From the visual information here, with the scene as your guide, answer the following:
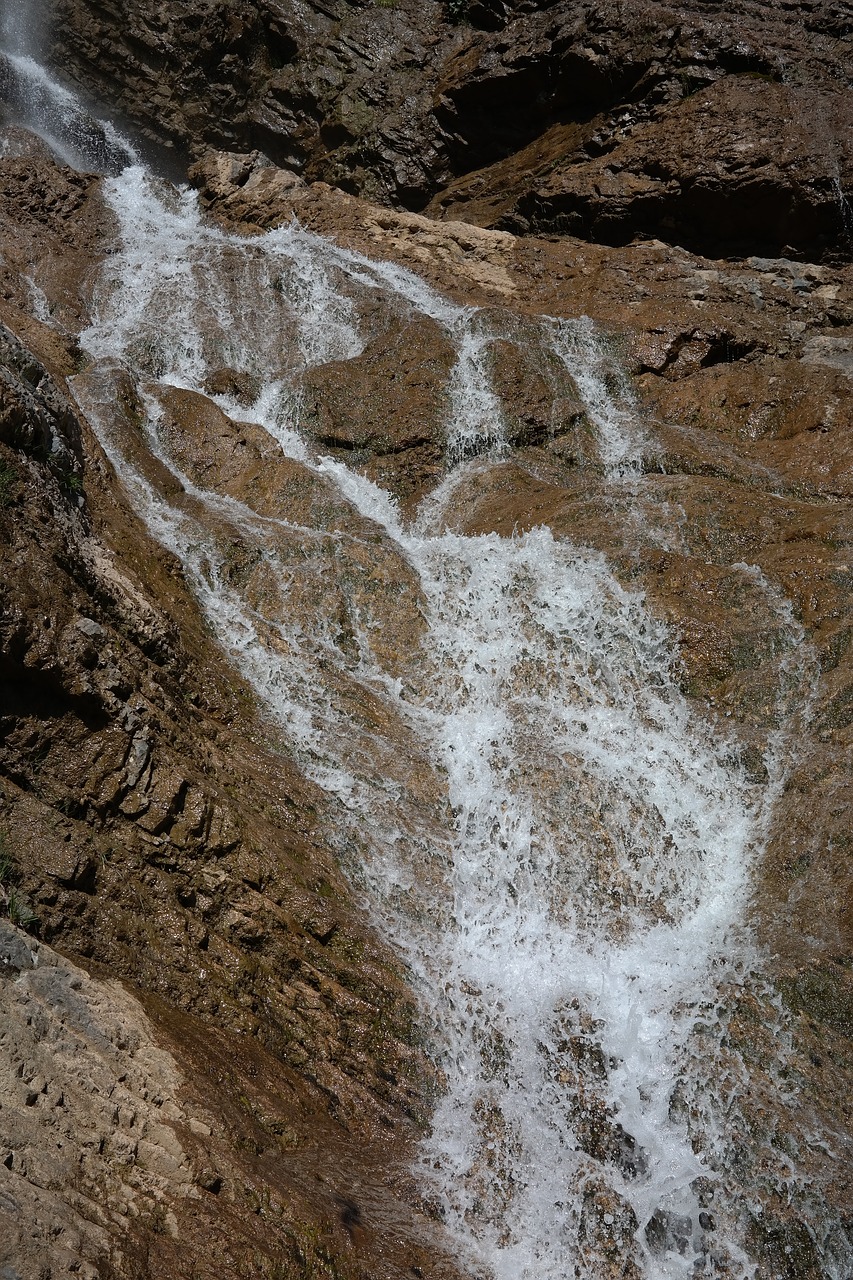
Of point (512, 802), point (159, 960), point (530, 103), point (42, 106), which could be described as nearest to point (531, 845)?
point (512, 802)

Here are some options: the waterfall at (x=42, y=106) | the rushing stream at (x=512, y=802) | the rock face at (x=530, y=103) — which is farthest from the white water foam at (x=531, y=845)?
the waterfall at (x=42, y=106)

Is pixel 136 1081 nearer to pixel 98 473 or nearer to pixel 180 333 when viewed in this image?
pixel 98 473

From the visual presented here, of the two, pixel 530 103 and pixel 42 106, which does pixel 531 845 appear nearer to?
pixel 530 103

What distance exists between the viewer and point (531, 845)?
7.62m

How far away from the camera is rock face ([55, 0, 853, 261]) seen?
16203 millimetres

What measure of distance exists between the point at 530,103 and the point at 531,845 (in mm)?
17220

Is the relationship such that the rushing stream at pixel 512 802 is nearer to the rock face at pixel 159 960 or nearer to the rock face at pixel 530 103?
the rock face at pixel 159 960

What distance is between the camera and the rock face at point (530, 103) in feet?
53.2

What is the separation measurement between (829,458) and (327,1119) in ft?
31.8

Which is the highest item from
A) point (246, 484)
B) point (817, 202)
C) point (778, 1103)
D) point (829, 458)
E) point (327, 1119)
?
point (817, 202)

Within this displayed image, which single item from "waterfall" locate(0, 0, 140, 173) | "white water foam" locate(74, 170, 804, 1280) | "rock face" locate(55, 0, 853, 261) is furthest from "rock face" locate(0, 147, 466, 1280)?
"waterfall" locate(0, 0, 140, 173)

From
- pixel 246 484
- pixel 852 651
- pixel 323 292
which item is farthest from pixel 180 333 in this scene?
pixel 852 651

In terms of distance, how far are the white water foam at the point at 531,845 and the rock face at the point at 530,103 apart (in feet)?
22.2

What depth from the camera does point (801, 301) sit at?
15117 mm
